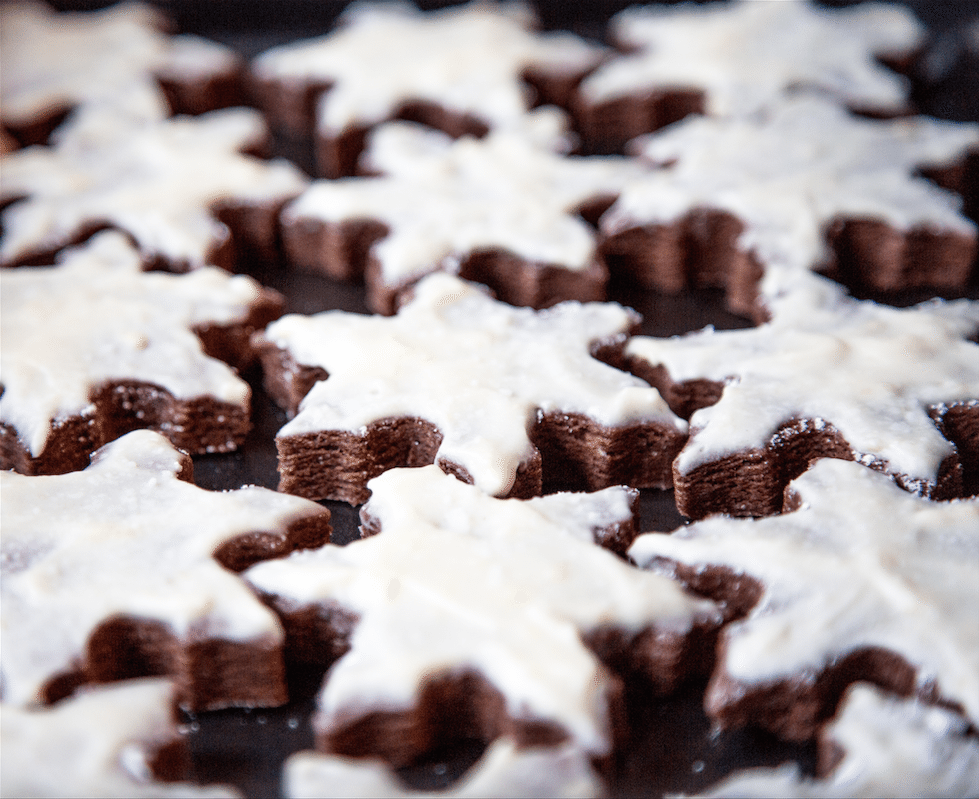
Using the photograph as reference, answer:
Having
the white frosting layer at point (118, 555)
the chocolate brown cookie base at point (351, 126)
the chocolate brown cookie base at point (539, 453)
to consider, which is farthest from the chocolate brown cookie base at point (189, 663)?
the chocolate brown cookie base at point (351, 126)

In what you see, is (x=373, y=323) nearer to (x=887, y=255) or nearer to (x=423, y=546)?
(x=423, y=546)

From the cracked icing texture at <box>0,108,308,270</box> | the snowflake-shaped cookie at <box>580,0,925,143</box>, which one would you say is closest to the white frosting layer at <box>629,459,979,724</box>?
the cracked icing texture at <box>0,108,308,270</box>

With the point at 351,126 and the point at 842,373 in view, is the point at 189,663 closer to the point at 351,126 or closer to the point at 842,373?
the point at 842,373

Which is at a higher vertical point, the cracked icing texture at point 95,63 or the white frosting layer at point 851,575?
the white frosting layer at point 851,575

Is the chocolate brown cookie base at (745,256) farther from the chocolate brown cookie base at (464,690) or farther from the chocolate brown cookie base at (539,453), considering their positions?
the chocolate brown cookie base at (464,690)

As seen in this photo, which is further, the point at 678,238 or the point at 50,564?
the point at 678,238

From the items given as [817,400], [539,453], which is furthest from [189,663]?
[817,400]

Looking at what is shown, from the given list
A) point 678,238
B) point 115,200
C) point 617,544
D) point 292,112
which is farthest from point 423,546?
point 292,112
